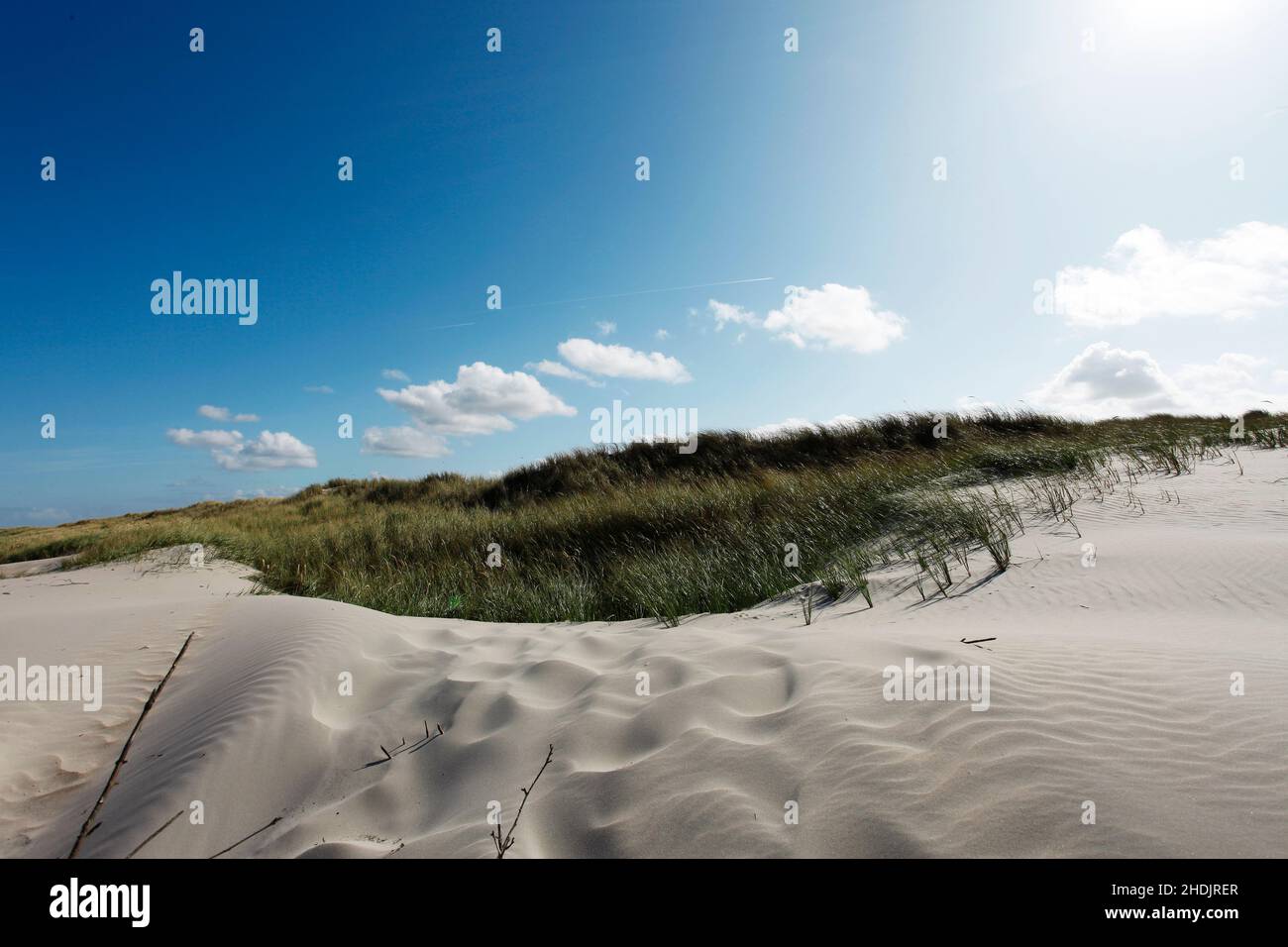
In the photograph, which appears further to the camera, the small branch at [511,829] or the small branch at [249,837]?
the small branch at [249,837]

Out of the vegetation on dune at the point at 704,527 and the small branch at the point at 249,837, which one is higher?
the vegetation on dune at the point at 704,527

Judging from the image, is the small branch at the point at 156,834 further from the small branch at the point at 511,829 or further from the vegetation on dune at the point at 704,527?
the vegetation on dune at the point at 704,527

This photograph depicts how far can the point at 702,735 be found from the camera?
2.56 m

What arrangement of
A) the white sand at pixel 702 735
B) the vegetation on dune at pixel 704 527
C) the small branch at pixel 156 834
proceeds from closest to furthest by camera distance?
the white sand at pixel 702 735 → the small branch at pixel 156 834 → the vegetation on dune at pixel 704 527

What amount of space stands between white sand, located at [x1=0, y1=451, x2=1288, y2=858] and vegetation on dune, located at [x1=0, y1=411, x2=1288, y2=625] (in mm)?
1591

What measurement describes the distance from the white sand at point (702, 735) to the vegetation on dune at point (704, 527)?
5.22 ft

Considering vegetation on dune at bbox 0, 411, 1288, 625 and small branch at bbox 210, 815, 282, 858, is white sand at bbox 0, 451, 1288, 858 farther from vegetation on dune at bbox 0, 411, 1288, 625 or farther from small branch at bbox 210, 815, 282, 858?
vegetation on dune at bbox 0, 411, 1288, 625

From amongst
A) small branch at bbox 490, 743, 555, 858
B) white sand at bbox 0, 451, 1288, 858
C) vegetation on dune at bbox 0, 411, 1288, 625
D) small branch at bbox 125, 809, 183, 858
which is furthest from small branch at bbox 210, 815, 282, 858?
vegetation on dune at bbox 0, 411, 1288, 625

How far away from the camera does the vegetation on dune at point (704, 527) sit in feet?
22.6

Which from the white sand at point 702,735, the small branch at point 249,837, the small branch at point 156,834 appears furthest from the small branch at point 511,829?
the small branch at point 156,834

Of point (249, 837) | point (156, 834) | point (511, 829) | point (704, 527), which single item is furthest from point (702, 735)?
point (704, 527)

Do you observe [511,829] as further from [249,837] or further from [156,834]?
[156,834]
